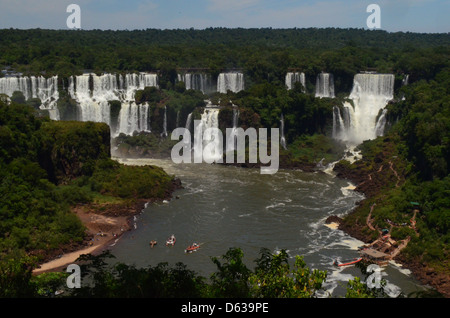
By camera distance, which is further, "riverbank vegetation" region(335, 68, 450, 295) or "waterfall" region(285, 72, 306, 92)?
"waterfall" region(285, 72, 306, 92)

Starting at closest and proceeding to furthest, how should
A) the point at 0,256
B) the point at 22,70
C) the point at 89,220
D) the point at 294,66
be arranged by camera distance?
the point at 0,256, the point at 89,220, the point at 22,70, the point at 294,66

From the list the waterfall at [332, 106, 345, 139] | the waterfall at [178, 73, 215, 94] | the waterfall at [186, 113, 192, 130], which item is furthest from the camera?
the waterfall at [178, 73, 215, 94]

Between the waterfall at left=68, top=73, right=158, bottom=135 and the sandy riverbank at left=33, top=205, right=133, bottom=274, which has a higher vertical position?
the waterfall at left=68, top=73, right=158, bottom=135

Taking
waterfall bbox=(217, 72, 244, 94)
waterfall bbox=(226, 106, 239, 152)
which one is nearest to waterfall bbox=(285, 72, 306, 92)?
waterfall bbox=(217, 72, 244, 94)

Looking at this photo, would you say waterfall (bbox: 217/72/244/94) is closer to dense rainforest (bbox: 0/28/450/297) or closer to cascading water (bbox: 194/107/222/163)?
dense rainforest (bbox: 0/28/450/297)

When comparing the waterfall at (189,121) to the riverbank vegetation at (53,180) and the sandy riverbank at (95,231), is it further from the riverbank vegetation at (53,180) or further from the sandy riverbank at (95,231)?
the sandy riverbank at (95,231)

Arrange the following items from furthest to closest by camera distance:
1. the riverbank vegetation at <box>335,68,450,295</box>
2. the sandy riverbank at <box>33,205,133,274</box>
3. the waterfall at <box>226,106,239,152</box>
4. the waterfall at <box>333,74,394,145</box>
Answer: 1. the waterfall at <box>333,74,394,145</box>
2. the waterfall at <box>226,106,239,152</box>
3. the riverbank vegetation at <box>335,68,450,295</box>
4. the sandy riverbank at <box>33,205,133,274</box>

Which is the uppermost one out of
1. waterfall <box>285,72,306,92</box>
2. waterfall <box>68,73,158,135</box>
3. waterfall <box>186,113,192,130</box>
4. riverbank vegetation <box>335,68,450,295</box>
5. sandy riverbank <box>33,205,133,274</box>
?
waterfall <box>285,72,306,92</box>
